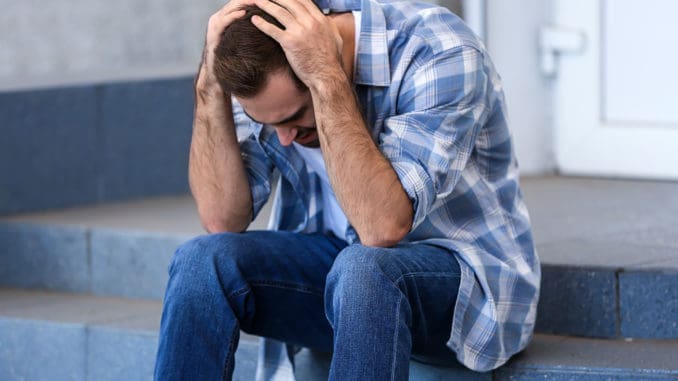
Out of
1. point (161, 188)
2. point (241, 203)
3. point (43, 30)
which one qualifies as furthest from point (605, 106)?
point (43, 30)

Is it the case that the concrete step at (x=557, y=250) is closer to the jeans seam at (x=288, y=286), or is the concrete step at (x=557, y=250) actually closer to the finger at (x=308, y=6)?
the jeans seam at (x=288, y=286)

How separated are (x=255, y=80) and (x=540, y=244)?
112 centimetres

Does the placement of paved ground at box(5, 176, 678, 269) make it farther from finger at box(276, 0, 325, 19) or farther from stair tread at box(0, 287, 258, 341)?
finger at box(276, 0, 325, 19)

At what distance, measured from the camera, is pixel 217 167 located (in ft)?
9.77

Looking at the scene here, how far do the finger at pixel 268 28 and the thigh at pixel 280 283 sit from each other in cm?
47

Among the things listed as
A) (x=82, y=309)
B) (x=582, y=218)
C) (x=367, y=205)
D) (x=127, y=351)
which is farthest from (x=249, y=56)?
(x=582, y=218)

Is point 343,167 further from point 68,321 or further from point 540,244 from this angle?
point 68,321

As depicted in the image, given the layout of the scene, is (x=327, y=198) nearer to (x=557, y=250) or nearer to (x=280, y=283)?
(x=280, y=283)

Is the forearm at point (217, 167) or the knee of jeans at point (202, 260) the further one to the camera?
the forearm at point (217, 167)

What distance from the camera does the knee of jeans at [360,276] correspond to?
8.17ft

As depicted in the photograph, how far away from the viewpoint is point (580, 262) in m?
3.19

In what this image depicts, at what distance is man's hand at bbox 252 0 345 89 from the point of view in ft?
8.59

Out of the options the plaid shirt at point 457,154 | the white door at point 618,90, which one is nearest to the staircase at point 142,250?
the white door at point 618,90

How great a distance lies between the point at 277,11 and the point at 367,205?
0.44 metres
